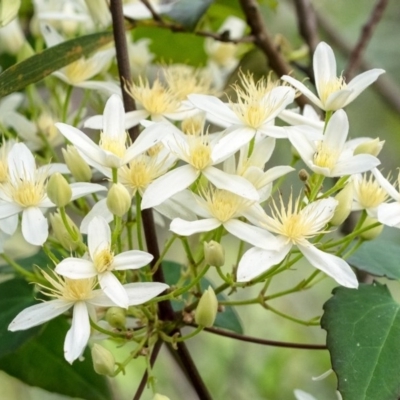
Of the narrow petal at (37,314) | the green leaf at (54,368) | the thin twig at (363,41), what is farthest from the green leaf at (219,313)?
the thin twig at (363,41)

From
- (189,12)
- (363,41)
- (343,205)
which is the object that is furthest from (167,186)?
(363,41)

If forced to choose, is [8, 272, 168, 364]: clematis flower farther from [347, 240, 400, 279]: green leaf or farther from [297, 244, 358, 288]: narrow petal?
[347, 240, 400, 279]: green leaf

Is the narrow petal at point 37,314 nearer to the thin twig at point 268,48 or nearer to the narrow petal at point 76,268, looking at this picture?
the narrow petal at point 76,268

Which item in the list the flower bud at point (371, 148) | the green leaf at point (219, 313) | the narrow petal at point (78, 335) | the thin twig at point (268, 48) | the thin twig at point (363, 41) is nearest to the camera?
the narrow petal at point (78, 335)

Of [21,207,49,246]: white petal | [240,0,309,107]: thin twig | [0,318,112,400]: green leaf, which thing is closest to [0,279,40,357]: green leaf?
[0,318,112,400]: green leaf

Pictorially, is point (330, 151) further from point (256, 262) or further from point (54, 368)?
point (54, 368)

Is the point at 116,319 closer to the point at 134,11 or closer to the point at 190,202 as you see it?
the point at 190,202
